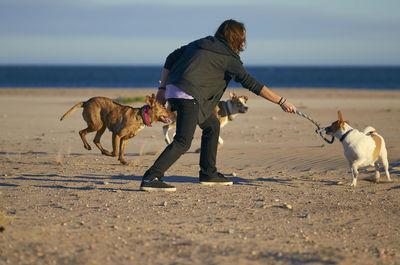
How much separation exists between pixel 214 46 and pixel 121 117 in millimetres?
4203

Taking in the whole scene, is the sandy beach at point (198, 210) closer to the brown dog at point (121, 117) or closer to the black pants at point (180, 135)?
the black pants at point (180, 135)

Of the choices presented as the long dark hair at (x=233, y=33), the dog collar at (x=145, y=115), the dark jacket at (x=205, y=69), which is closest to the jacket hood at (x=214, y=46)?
the dark jacket at (x=205, y=69)

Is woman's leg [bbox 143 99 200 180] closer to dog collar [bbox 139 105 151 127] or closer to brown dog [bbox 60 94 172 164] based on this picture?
brown dog [bbox 60 94 172 164]

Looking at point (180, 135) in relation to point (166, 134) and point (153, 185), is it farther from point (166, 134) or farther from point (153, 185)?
point (166, 134)

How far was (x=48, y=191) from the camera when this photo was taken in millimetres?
8430

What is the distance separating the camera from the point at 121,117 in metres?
11.4

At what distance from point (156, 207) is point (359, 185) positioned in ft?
11.1

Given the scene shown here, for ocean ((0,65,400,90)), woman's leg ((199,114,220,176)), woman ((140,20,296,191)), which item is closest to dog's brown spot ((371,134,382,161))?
woman ((140,20,296,191))

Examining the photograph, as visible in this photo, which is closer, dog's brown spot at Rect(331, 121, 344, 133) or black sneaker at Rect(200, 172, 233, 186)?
dog's brown spot at Rect(331, 121, 344, 133)

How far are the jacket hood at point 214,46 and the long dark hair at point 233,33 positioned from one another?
0.40 feet

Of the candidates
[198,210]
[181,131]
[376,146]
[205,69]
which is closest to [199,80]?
[205,69]

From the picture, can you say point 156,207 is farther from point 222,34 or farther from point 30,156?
point 30,156

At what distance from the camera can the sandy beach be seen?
5445mm

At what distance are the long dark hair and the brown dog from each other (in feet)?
10.2
